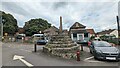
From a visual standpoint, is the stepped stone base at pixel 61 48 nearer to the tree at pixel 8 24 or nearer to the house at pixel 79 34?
the house at pixel 79 34

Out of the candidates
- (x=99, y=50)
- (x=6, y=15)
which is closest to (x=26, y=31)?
(x=6, y=15)

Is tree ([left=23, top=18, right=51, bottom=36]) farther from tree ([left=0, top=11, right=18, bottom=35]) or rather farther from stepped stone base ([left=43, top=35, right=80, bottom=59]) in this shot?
stepped stone base ([left=43, top=35, right=80, bottom=59])

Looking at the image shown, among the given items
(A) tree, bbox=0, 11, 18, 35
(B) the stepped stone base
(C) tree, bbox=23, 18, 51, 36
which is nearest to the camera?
(B) the stepped stone base

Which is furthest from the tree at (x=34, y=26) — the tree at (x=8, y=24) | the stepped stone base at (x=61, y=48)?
the stepped stone base at (x=61, y=48)

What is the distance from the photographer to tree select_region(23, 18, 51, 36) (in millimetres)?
52812

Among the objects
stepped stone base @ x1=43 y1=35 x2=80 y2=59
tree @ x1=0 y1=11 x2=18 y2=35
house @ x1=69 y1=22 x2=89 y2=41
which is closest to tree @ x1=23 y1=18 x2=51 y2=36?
tree @ x1=0 y1=11 x2=18 y2=35

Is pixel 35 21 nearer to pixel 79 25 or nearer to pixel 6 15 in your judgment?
pixel 6 15

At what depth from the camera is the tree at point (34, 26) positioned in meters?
52.8

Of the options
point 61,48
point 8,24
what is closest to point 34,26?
point 8,24

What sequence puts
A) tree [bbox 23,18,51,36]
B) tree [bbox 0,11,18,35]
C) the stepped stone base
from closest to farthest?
the stepped stone base
tree [bbox 0,11,18,35]
tree [bbox 23,18,51,36]

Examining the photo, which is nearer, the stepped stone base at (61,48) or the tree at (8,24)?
the stepped stone base at (61,48)

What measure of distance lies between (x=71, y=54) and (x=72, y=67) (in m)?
3.03

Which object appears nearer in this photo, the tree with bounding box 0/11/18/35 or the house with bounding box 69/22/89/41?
the house with bounding box 69/22/89/41

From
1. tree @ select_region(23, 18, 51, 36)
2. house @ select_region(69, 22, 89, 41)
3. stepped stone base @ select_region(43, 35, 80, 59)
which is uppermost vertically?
tree @ select_region(23, 18, 51, 36)
